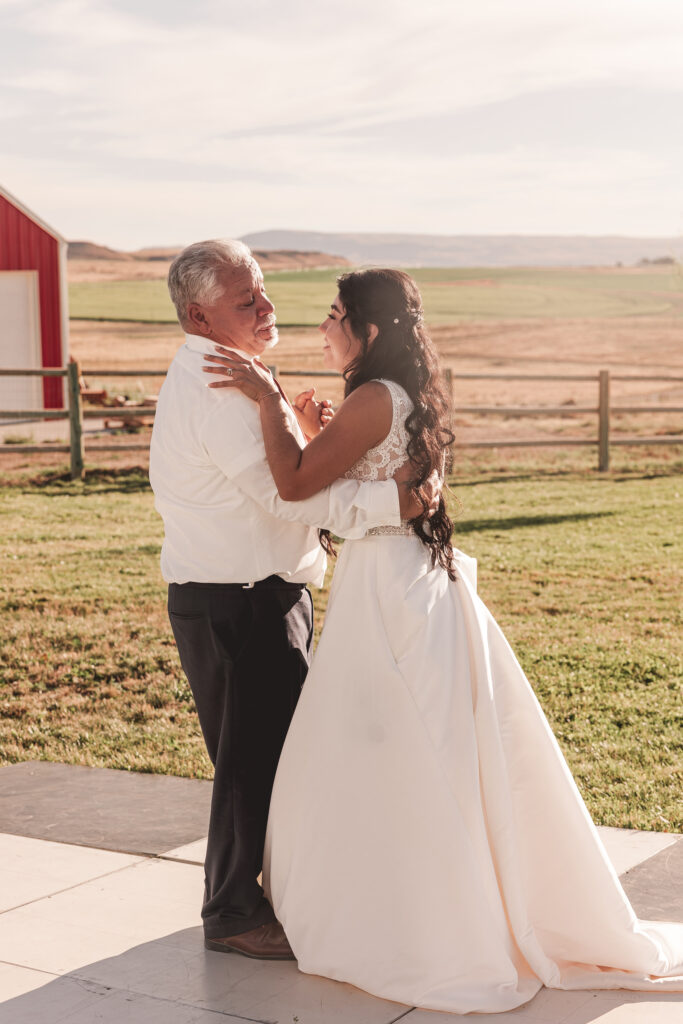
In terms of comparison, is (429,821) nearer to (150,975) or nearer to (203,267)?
(150,975)

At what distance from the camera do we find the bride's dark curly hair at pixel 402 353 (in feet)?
10.6

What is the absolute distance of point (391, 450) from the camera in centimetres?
321

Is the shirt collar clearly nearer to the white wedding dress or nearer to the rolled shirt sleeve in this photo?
the rolled shirt sleeve

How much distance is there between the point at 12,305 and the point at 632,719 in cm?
1852

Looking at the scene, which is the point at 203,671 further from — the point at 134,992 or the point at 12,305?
the point at 12,305

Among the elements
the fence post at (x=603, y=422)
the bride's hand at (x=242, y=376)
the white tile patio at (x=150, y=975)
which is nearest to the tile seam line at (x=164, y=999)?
the white tile patio at (x=150, y=975)

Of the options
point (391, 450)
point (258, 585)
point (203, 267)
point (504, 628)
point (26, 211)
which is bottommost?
point (504, 628)

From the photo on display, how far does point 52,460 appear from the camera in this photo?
18.9m

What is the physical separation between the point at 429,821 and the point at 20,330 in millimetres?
20807

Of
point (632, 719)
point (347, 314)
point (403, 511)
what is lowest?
point (632, 719)

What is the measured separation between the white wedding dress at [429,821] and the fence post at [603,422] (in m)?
14.6

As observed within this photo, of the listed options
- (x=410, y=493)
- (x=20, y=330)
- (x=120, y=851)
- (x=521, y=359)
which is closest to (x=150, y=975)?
(x=120, y=851)

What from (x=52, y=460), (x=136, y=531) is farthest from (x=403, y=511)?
(x=52, y=460)

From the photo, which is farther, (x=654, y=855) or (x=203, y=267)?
(x=654, y=855)
